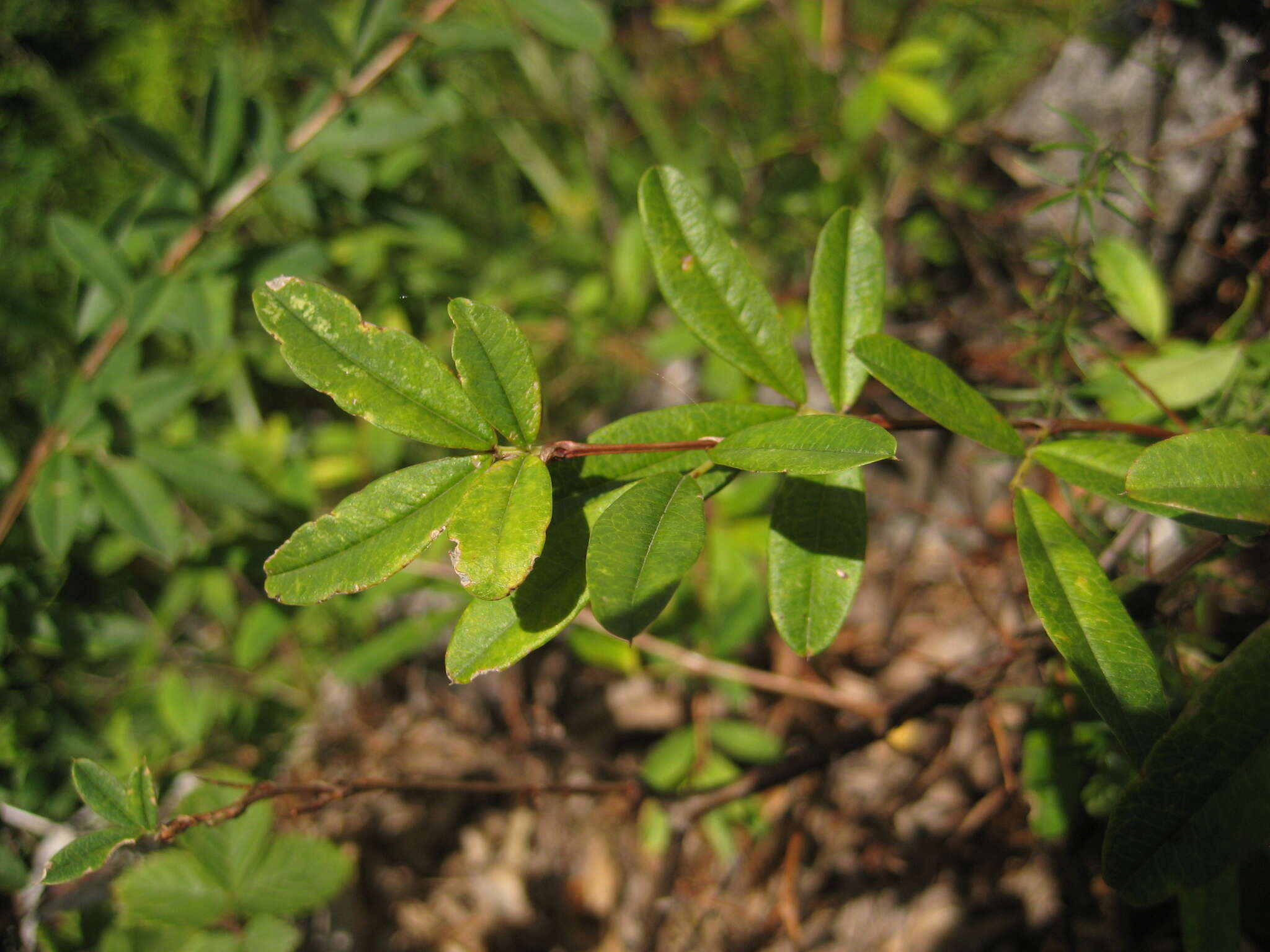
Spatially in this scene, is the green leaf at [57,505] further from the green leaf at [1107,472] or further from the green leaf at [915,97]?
the green leaf at [915,97]

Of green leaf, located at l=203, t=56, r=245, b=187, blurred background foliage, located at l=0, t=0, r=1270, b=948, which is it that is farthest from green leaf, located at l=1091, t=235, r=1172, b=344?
green leaf, located at l=203, t=56, r=245, b=187

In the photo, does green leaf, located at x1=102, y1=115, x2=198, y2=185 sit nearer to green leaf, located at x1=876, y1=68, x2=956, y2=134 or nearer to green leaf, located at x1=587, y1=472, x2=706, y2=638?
green leaf, located at x1=587, y1=472, x2=706, y2=638

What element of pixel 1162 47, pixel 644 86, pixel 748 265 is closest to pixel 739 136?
pixel 644 86

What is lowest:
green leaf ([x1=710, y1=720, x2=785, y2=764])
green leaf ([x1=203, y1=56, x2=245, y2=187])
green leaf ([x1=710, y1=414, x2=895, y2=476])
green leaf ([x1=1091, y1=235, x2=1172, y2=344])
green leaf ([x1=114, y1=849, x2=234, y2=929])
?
green leaf ([x1=710, y1=720, x2=785, y2=764])

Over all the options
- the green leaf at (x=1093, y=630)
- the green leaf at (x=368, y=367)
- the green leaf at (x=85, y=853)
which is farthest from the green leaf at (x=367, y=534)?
the green leaf at (x=1093, y=630)

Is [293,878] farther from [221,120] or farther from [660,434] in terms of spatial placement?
[221,120]

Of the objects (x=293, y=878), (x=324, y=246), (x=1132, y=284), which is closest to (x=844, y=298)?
(x=1132, y=284)
